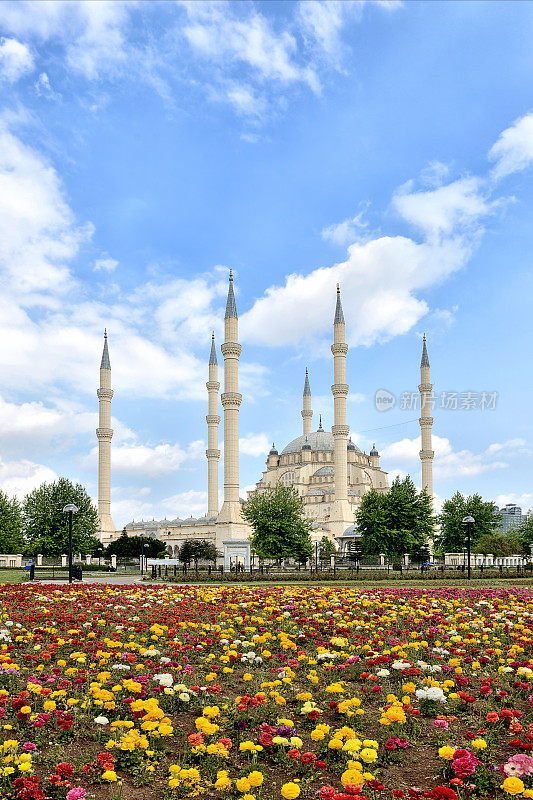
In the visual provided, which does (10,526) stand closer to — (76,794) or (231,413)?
(231,413)

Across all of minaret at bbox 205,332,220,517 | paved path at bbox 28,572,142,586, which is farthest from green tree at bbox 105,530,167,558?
paved path at bbox 28,572,142,586

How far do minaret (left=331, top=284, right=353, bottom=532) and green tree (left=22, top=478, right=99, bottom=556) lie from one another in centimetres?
2704

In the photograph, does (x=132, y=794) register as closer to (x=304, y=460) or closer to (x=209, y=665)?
(x=209, y=665)

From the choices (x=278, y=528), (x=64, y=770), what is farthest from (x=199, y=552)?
(x=64, y=770)

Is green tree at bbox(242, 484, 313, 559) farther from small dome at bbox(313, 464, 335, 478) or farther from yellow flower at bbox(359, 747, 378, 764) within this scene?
small dome at bbox(313, 464, 335, 478)

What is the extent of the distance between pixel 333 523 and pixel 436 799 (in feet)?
233

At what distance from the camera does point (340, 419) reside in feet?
242

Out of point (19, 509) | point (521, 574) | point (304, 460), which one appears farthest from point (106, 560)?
point (304, 460)

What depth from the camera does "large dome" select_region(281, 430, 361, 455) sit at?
11819cm

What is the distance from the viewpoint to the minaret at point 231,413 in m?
60.8

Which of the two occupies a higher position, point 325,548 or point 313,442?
point 313,442

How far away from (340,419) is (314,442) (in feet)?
150

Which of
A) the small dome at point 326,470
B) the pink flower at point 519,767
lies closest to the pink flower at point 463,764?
the pink flower at point 519,767

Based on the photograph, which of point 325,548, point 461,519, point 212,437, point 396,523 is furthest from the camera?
point 212,437
